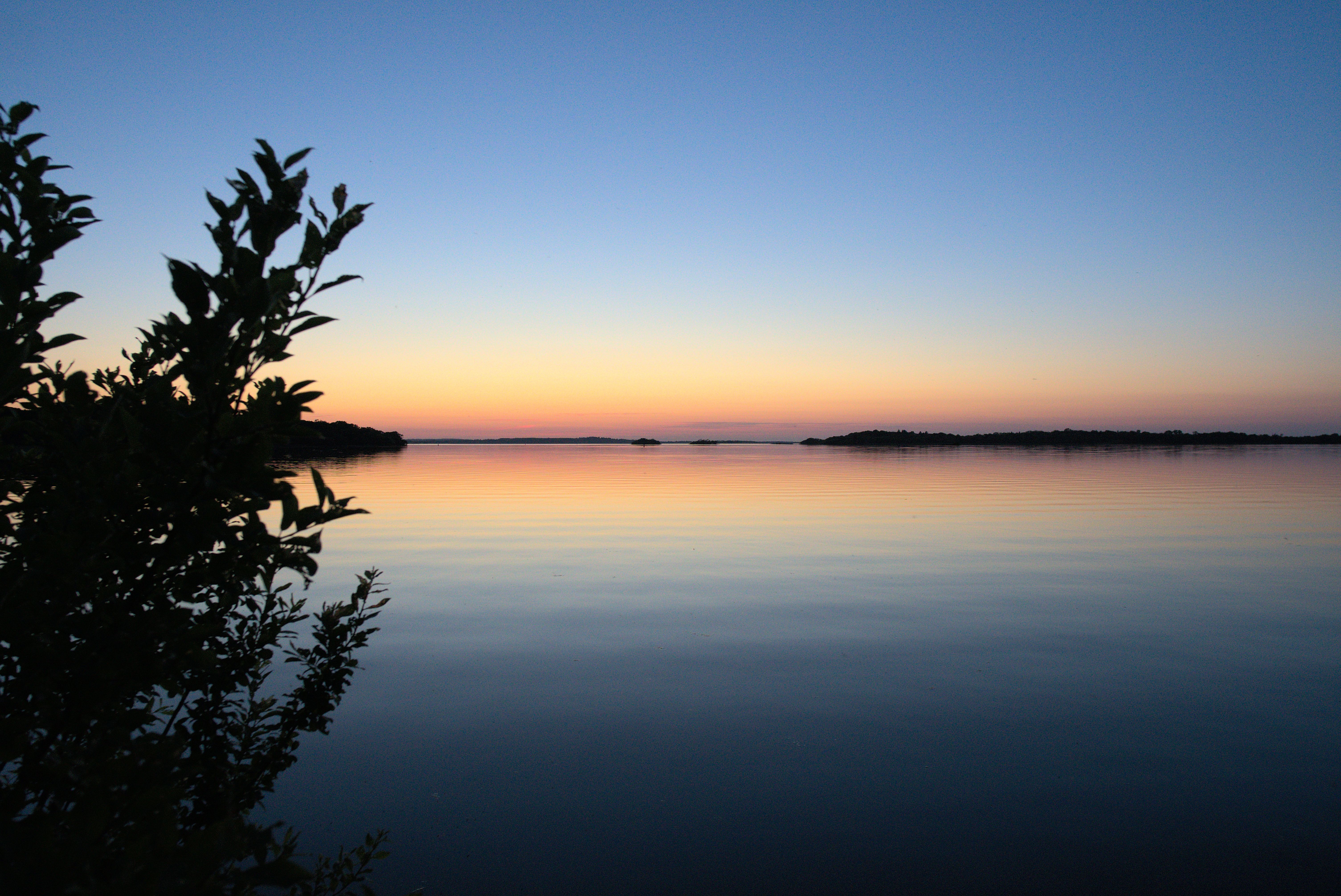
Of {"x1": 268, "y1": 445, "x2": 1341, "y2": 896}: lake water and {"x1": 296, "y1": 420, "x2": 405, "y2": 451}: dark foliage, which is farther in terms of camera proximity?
{"x1": 296, "y1": 420, "x2": 405, "y2": 451}: dark foliage

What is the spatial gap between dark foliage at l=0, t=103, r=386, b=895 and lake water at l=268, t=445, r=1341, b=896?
283 centimetres

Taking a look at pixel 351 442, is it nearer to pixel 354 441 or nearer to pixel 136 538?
pixel 354 441

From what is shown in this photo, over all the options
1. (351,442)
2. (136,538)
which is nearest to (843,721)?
(136,538)

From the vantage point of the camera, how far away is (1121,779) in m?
4.92

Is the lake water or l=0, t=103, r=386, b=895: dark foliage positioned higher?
l=0, t=103, r=386, b=895: dark foliage

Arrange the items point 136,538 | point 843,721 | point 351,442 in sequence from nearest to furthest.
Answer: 1. point 136,538
2. point 843,721
3. point 351,442

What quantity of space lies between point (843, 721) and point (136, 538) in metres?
5.16

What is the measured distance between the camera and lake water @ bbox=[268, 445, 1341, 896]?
13.7 ft

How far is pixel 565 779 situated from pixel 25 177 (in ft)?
14.0

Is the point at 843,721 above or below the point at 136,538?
below

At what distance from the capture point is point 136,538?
179 cm

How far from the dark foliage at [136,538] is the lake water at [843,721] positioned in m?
2.83

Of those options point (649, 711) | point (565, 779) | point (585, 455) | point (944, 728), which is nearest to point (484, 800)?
point (565, 779)

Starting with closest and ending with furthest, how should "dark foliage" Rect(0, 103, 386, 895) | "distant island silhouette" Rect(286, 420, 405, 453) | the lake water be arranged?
"dark foliage" Rect(0, 103, 386, 895) → the lake water → "distant island silhouette" Rect(286, 420, 405, 453)
